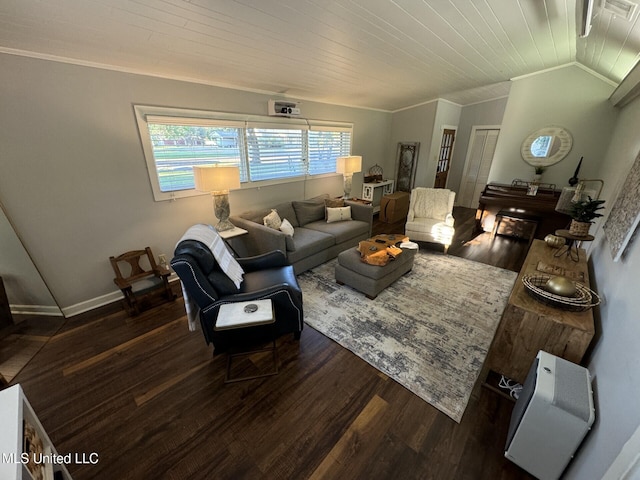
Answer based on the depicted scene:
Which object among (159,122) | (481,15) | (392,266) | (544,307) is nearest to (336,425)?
(544,307)

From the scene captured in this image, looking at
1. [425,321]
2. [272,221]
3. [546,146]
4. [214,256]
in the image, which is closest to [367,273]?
[425,321]

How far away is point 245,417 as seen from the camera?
5.21 feet

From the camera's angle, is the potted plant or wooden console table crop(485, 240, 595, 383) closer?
wooden console table crop(485, 240, 595, 383)

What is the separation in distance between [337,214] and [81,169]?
2.94 meters

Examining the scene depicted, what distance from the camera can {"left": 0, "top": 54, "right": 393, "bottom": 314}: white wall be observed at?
6.36ft

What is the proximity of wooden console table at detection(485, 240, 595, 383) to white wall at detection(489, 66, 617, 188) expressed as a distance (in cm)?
340

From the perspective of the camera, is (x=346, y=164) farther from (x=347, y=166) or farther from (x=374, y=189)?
(x=374, y=189)

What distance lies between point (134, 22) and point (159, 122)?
1.01 metres

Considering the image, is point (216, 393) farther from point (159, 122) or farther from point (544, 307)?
point (159, 122)

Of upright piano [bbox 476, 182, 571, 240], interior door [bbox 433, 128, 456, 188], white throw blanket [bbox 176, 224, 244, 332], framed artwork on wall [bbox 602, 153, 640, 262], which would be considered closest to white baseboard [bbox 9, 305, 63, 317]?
white throw blanket [bbox 176, 224, 244, 332]

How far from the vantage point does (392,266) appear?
2826mm

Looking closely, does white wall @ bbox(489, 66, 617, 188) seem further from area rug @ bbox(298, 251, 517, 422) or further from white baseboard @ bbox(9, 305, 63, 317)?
white baseboard @ bbox(9, 305, 63, 317)

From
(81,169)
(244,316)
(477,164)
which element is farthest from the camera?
(477,164)

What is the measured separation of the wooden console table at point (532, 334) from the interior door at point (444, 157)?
4.60 metres
